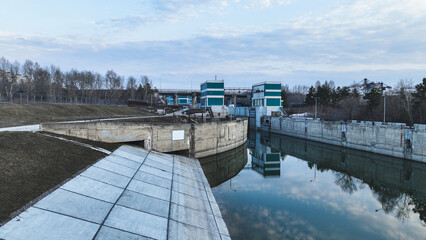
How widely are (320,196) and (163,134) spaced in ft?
62.4

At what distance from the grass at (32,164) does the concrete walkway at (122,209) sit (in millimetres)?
658

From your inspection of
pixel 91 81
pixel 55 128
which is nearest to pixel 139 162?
pixel 55 128

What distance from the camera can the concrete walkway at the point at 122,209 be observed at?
928cm

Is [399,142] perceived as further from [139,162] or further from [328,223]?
[139,162]

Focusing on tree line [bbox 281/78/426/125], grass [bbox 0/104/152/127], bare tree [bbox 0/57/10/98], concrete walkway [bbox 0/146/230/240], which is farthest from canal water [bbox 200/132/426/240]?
bare tree [bbox 0/57/10/98]

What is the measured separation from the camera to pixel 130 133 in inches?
1102

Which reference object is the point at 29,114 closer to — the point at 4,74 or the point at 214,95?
the point at 4,74

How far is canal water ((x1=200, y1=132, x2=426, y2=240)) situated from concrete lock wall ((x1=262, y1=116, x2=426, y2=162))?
1936 millimetres

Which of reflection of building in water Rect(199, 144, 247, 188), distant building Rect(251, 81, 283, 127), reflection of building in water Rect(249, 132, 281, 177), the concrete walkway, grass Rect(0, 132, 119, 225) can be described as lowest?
reflection of building in water Rect(249, 132, 281, 177)

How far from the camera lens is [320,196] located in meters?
23.9

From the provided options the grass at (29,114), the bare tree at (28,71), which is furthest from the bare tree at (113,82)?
the grass at (29,114)

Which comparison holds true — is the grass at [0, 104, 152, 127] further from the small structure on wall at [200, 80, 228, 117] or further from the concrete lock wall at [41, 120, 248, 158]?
the small structure on wall at [200, 80, 228, 117]

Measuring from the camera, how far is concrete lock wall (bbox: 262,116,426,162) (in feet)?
119

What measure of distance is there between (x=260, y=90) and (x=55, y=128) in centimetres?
8225
